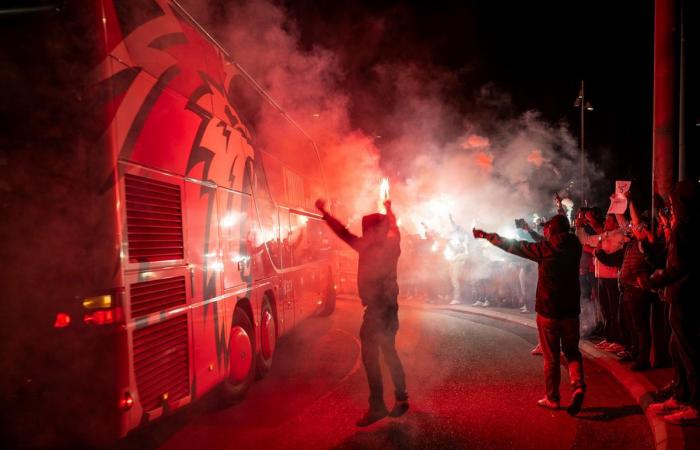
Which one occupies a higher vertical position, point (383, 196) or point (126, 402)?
point (383, 196)

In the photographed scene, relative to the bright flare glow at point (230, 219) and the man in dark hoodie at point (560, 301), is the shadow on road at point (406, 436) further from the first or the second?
the bright flare glow at point (230, 219)

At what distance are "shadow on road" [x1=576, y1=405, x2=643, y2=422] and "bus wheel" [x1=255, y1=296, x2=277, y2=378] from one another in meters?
3.88

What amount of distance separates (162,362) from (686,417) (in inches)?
181

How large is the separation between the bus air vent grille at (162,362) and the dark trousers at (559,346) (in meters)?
3.49

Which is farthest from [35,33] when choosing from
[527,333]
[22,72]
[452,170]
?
[452,170]

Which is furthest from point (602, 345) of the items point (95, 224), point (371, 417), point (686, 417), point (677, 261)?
point (95, 224)

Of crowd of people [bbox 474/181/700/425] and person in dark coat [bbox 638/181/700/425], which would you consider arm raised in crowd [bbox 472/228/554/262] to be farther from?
person in dark coat [bbox 638/181/700/425]

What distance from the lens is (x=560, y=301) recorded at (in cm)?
538

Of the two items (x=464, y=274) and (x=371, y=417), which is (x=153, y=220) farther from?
(x=464, y=274)

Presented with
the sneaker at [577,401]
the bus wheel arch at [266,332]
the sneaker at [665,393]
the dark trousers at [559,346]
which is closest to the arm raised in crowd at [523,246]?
the dark trousers at [559,346]

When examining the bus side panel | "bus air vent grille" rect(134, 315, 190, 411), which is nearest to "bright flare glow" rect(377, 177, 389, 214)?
the bus side panel

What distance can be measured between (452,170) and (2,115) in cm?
2081

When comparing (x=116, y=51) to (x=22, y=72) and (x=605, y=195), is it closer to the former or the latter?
(x=22, y=72)

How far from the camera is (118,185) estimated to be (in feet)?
12.9
